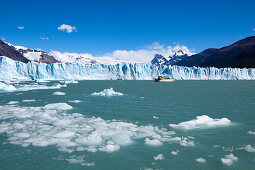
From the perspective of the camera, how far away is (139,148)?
6352 mm

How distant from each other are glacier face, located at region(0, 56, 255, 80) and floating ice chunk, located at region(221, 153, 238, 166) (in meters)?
59.5

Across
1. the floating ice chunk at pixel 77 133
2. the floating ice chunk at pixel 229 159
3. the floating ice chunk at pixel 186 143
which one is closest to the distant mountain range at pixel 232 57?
the floating ice chunk at pixel 77 133

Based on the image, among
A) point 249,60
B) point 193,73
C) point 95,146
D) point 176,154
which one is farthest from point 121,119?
point 249,60

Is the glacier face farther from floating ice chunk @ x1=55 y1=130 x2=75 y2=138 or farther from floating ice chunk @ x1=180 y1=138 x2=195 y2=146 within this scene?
floating ice chunk @ x1=180 y1=138 x2=195 y2=146

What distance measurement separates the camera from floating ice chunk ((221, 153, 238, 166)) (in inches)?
209

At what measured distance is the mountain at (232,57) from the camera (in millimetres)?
117938

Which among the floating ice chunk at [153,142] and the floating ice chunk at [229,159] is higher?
the floating ice chunk at [153,142]

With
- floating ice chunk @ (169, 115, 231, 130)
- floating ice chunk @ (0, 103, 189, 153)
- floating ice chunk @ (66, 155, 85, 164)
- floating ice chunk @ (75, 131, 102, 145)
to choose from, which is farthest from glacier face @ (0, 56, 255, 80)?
floating ice chunk @ (66, 155, 85, 164)

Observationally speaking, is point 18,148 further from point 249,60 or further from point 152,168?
point 249,60

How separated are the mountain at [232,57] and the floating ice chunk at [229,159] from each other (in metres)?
118

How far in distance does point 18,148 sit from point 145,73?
71844 millimetres

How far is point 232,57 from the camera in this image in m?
140

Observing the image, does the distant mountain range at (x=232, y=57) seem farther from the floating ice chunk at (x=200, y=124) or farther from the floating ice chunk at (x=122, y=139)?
the floating ice chunk at (x=122, y=139)

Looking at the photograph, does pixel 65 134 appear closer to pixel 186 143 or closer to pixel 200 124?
pixel 186 143
